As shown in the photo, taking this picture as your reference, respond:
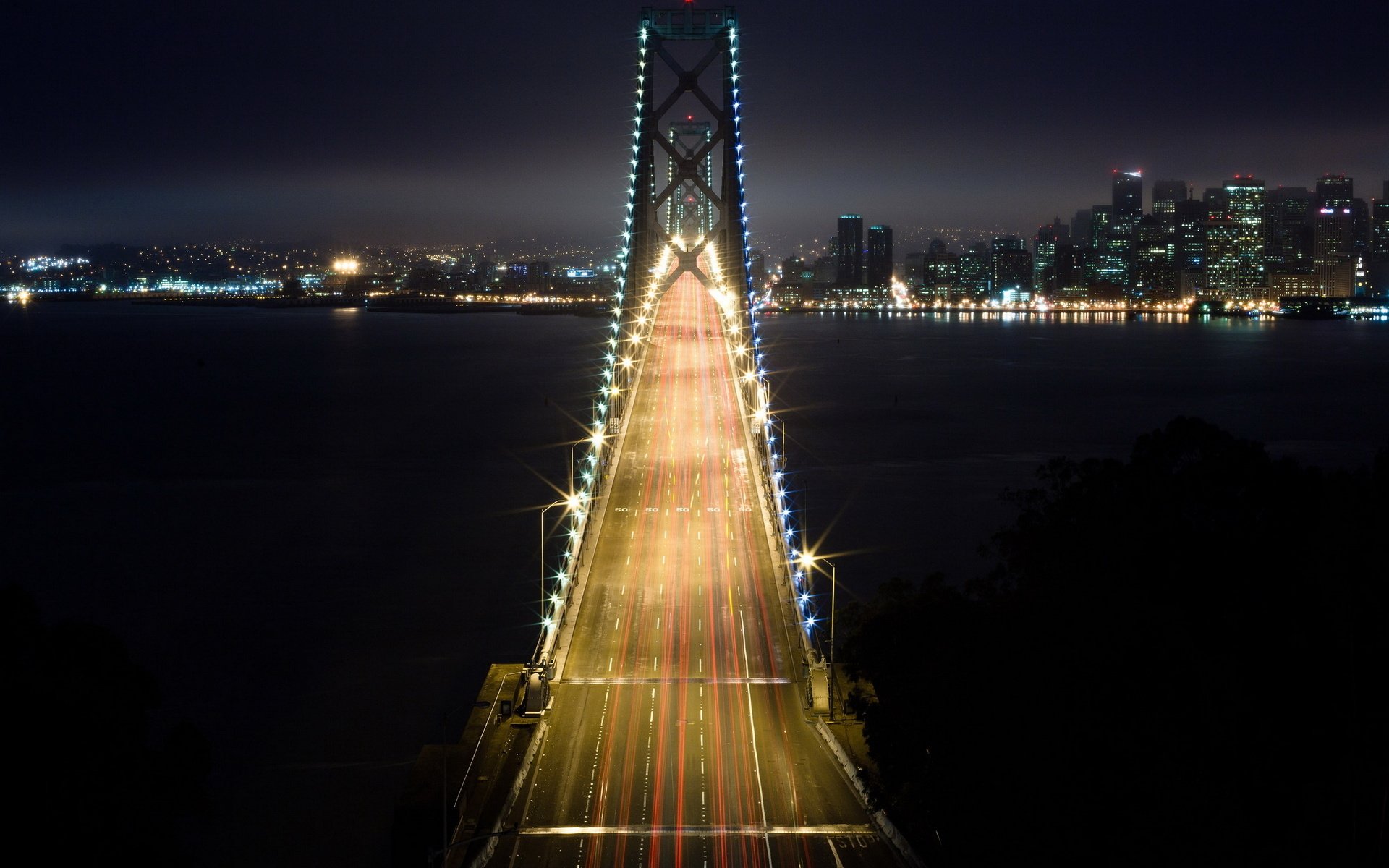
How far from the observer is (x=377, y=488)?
106 feet

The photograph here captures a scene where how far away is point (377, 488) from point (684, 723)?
21566 mm

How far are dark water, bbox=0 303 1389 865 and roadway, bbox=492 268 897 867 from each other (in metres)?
2.02

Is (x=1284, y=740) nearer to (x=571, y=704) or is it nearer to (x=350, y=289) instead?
(x=571, y=704)

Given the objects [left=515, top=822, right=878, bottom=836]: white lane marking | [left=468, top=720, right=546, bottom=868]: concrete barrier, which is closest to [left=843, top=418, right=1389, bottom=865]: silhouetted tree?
[left=515, top=822, right=878, bottom=836]: white lane marking

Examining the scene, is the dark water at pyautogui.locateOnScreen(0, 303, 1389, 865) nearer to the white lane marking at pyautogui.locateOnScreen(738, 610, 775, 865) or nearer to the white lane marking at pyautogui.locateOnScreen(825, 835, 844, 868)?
the white lane marking at pyautogui.locateOnScreen(738, 610, 775, 865)

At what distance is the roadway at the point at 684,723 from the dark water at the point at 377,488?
2023 millimetres

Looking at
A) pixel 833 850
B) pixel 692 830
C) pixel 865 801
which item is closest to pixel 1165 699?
pixel 865 801

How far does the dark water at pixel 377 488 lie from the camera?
52.7 ft

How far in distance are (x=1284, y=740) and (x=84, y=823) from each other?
1003 centimetres

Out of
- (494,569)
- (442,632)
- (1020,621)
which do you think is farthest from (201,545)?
(1020,621)

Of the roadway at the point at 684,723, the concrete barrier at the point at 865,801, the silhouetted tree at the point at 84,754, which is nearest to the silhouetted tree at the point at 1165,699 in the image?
the concrete barrier at the point at 865,801

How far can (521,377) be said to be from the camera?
209ft

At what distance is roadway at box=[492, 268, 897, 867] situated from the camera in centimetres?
1037

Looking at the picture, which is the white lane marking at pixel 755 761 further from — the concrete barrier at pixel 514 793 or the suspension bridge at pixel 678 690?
the concrete barrier at pixel 514 793
